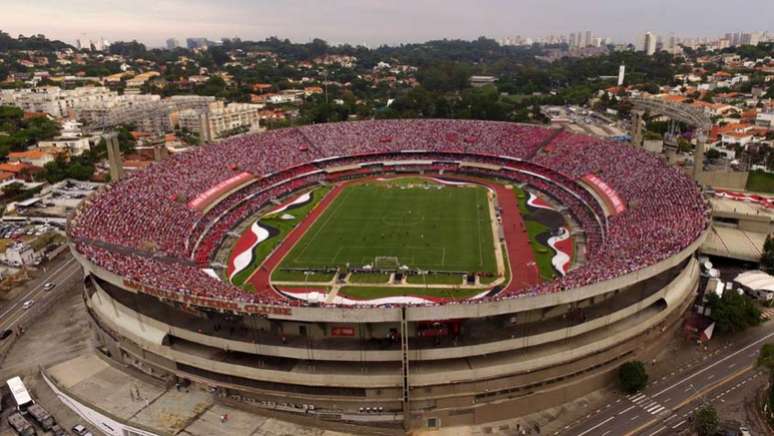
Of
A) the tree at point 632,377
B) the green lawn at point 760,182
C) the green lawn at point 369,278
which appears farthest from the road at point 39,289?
the green lawn at point 760,182

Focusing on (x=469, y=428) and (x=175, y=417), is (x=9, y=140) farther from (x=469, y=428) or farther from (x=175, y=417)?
(x=469, y=428)

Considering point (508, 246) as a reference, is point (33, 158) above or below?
above

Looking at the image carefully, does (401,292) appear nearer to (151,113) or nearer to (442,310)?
(442,310)

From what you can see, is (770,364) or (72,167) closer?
(770,364)

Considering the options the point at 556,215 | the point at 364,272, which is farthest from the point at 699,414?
the point at 556,215

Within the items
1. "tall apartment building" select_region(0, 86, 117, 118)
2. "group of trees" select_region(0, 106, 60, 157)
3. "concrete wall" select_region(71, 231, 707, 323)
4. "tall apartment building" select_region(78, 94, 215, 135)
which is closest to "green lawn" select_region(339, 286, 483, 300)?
"concrete wall" select_region(71, 231, 707, 323)

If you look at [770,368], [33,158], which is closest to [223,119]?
[33,158]
